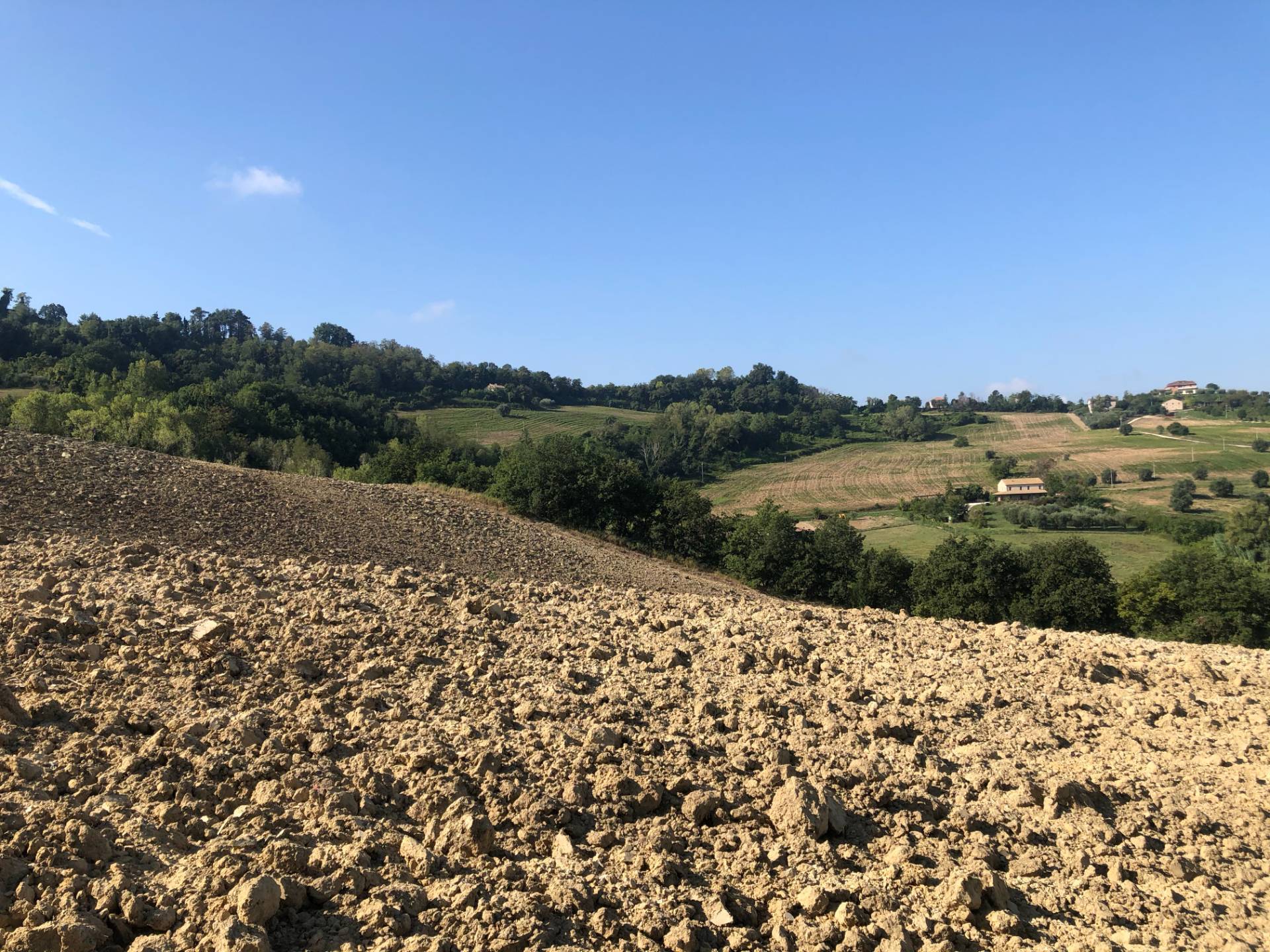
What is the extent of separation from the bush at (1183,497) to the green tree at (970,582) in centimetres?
4504

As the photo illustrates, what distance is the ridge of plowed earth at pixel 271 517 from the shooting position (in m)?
11.5

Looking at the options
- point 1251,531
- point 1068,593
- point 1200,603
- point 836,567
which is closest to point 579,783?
point 1068,593

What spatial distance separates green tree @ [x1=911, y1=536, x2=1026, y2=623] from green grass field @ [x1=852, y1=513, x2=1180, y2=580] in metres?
17.2

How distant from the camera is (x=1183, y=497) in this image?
200 ft

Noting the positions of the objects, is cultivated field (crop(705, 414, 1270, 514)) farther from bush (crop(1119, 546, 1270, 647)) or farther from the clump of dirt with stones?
the clump of dirt with stones

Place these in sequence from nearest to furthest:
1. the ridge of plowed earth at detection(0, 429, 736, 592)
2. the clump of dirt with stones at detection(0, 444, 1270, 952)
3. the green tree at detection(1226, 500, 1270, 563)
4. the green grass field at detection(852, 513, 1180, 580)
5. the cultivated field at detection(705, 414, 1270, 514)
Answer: the clump of dirt with stones at detection(0, 444, 1270, 952) → the ridge of plowed earth at detection(0, 429, 736, 592) → the green grass field at detection(852, 513, 1180, 580) → the green tree at detection(1226, 500, 1270, 563) → the cultivated field at detection(705, 414, 1270, 514)

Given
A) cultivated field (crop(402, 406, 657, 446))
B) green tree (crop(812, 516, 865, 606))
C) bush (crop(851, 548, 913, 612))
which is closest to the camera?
bush (crop(851, 548, 913, 612))

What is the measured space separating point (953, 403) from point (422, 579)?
14201 centimetres

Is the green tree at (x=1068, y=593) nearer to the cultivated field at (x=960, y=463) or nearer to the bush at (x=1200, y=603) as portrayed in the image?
the bush at (x=1200, y=603)

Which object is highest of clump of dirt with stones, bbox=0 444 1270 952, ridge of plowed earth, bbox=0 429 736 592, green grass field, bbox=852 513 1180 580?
ridge of plowed earth, bbox=0 429 736 592

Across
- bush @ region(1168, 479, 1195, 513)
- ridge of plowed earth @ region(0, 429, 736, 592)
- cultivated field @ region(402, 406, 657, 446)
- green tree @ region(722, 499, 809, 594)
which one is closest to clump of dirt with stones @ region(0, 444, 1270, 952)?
ridge of plowed earth @ region(0, 429, 736, 592)

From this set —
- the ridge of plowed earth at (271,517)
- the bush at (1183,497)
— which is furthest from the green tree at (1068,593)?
the bush at (1183,497)

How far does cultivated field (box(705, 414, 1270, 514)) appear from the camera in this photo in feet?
220

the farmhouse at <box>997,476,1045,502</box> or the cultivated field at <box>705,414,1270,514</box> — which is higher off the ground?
the cultivated field at <box>705,414,1270,514</box>
